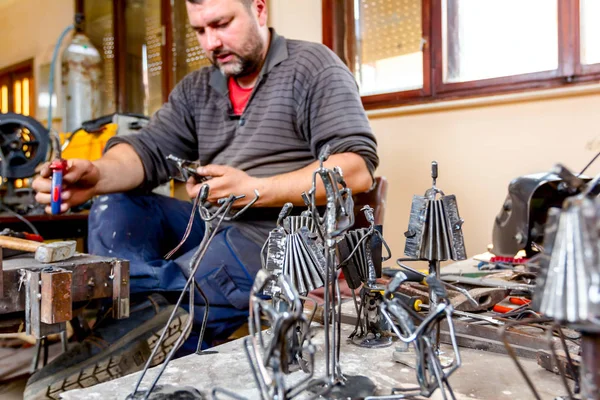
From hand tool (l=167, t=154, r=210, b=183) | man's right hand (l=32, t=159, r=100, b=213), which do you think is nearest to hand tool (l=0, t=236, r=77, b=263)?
hand tool (l=167, t=154, r=210, b=183)

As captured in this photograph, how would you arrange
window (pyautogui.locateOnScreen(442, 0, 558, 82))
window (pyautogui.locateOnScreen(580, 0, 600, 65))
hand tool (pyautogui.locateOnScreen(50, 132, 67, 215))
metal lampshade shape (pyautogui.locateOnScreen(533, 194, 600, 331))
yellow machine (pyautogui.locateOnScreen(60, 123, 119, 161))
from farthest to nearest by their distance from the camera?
1. yellow machine (pyautogui.locateOnScreen(60, 123, 119, 161))
2. window (pyautogui.locateOnScreen(442, 0, 558, 82))
3. window (pyautogui.locateOnScreen(580, 0, 600, 65))
4. hand tool (pyautogui.locateOnScreen(50, 132, 67, 215))
5. metal lampshade shape (pyautogui.locateOnScreen(533, 194, 600, 331))

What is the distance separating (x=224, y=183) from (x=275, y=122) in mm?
333

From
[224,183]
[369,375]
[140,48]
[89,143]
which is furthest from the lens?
[140,48]

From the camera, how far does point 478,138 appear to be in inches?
77.4

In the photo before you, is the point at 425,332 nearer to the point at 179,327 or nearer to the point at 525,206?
the point at 179,327

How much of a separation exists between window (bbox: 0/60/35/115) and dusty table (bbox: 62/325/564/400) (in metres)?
4.56

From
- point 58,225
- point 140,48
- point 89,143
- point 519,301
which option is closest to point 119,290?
point 519,301

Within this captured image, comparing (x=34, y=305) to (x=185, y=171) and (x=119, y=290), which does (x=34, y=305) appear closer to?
(x=119, y=290)

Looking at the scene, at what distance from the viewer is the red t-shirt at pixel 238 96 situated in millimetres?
1551

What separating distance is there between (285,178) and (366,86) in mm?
1244

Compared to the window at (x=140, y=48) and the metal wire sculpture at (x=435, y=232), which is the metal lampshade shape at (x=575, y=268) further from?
the window at (x=140, y=48)

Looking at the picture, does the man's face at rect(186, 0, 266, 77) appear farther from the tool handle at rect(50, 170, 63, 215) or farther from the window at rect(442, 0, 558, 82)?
the window at rect(442, 0, 558, 82)

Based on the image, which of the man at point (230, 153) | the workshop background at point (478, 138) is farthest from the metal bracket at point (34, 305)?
the workshop background at point (478, 138)

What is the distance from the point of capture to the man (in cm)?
120
